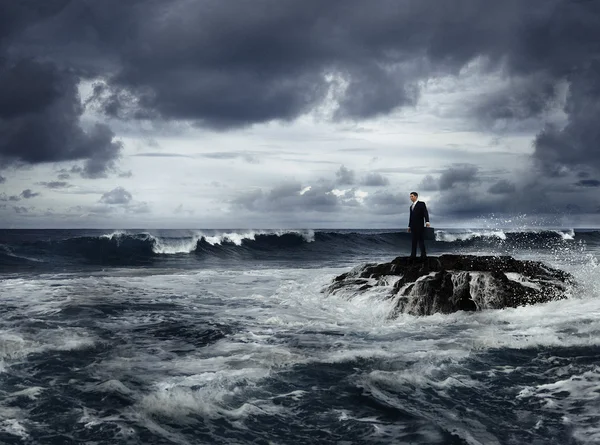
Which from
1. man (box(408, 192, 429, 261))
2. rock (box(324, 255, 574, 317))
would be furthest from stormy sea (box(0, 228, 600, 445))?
man (box(408, 192, 429, 261))

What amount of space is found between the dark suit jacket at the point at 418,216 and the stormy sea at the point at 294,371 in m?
2.41

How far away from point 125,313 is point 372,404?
7810mm

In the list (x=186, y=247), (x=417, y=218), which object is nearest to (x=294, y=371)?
(x=417, y=218)

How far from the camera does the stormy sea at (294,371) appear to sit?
511 cm

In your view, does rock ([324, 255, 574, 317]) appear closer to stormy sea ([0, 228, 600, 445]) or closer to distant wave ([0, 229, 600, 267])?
stormy sea ([0, 228, 600, 445])

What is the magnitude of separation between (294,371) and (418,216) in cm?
760

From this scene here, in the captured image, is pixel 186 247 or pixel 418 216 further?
pixel 186 247

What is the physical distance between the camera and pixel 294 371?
23.0ft

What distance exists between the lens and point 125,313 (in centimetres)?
1178

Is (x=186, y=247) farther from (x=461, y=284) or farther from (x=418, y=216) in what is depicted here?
(x=461, y=284)

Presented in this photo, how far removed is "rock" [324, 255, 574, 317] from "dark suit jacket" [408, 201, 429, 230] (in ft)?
3.41

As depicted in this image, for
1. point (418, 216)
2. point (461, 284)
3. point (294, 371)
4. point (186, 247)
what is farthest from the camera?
point (186, 247)

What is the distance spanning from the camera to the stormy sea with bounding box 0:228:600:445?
511cm

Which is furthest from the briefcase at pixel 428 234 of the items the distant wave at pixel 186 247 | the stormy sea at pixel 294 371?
the distant wave at pixel 186 247
